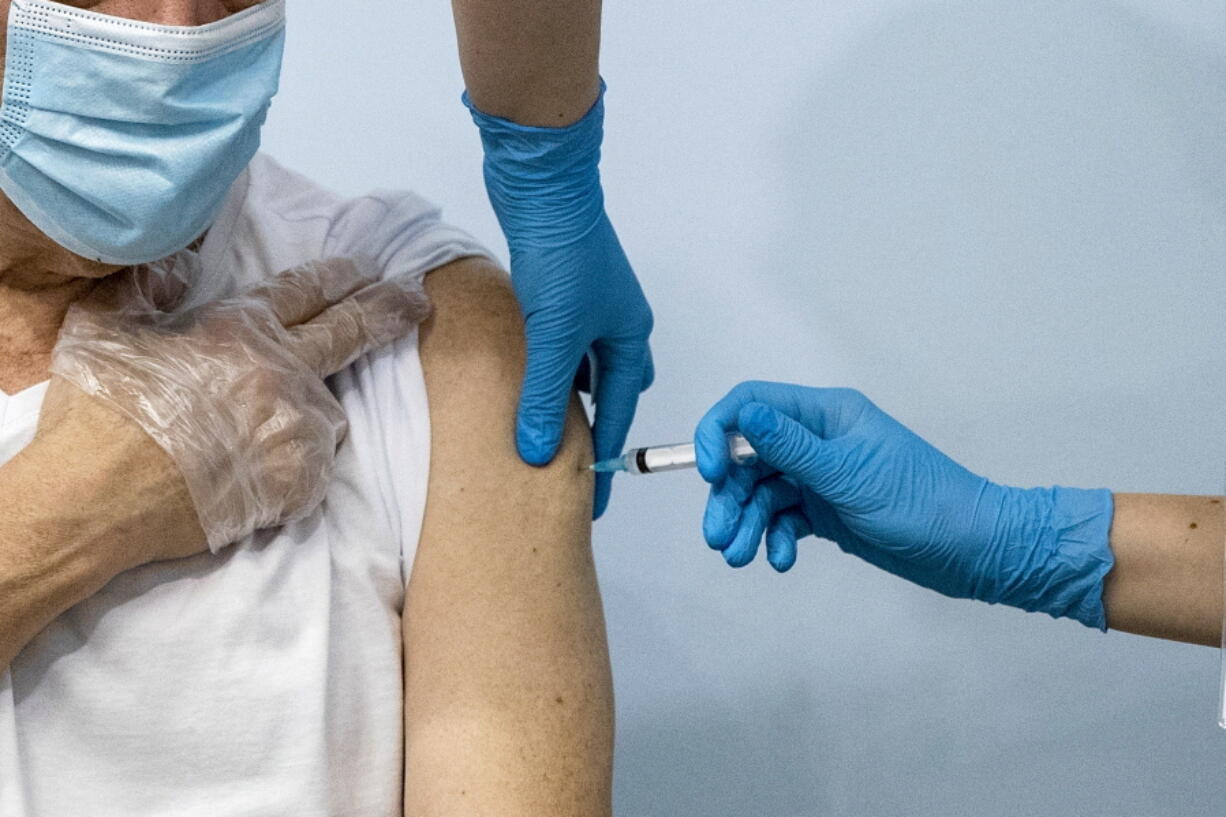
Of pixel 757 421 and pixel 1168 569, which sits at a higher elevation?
pixel 757 421

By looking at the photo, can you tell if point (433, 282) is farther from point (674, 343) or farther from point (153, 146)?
point (674, 343)

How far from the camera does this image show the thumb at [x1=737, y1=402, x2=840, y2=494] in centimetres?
143

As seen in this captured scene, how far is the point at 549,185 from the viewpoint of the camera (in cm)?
166

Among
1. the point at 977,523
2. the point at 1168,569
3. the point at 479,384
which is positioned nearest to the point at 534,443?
the point at 479,384

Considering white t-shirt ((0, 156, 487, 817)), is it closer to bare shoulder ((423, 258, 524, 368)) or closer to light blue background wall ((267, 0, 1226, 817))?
bare shoulder ((423, 258, 524, 368))

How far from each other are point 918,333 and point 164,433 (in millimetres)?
1241

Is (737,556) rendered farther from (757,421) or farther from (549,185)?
(549,185)

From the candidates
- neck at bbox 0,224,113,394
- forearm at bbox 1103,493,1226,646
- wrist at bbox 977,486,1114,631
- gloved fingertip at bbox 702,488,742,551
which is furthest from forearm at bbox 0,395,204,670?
forearm at bbox 1103,493,1226,646

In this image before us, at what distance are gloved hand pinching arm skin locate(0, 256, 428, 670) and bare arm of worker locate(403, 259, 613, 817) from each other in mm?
124

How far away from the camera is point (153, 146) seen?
1350mm

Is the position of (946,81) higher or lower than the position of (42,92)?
lower

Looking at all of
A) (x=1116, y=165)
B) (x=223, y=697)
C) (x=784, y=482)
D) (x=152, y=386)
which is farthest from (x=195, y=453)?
(x=1116, y=165)

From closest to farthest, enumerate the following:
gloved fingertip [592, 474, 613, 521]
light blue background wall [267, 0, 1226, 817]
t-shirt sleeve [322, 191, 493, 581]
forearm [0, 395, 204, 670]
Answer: forearm [0, 395, 204, 670] < t-shirt sleeve [322, 191, 493, 581] < gloved fingertip [592, 474, 613, 521] < light blue background wall [267, 0, 1226, 817]

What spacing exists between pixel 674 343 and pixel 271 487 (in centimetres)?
100
